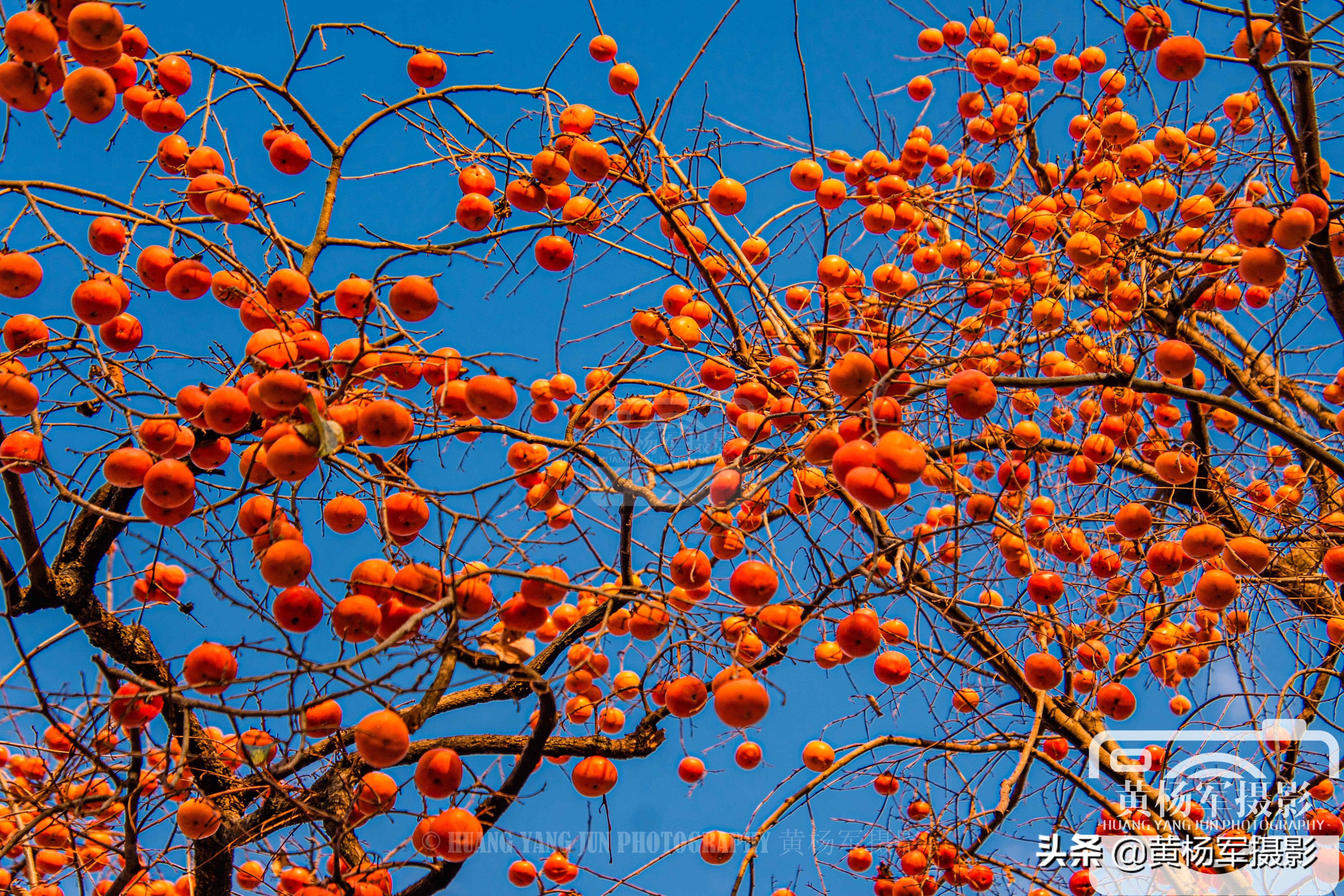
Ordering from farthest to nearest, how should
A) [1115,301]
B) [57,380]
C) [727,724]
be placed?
[1115,301]
[57,380]
[727,724]

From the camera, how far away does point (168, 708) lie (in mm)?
2857

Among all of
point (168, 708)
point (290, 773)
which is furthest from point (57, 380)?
point (290, 773)

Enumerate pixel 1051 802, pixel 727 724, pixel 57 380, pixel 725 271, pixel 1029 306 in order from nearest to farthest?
pixel 727 724 < pixel 57 380 < pixel 725 271 < pixel 1029 306 < pixel 1051 802

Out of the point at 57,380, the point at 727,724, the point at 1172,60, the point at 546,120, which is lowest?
the point at 727,724

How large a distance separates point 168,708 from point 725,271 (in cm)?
252

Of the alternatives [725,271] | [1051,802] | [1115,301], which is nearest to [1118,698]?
[1115,301]

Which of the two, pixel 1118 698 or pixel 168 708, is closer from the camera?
pixel 168 708

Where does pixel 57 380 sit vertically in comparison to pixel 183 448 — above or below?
above

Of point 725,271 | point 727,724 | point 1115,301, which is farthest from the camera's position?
point 725,271

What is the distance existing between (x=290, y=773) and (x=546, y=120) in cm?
249

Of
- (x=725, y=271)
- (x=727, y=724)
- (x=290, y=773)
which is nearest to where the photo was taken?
(x=727, y=724)

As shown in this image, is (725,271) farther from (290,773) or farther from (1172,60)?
(290,773)

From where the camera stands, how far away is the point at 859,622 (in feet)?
8.38

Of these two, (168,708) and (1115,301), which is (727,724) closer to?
(168,708)
